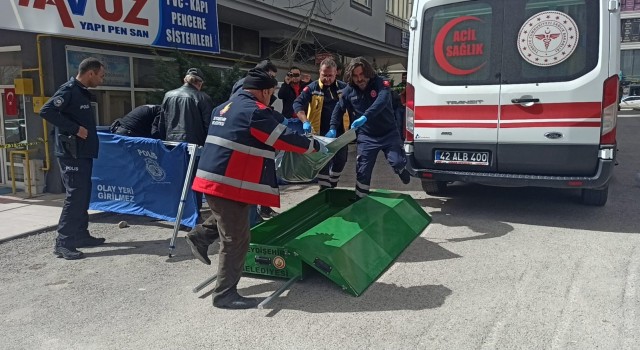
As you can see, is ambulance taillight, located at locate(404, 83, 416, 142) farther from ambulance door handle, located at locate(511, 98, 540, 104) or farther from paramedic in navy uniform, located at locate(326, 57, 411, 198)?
ambulance door handle, located at locate(511, 98, 540, 104)

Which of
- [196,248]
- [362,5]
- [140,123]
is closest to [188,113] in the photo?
[140,123]

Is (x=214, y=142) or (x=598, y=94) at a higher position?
(x=598, y=94)

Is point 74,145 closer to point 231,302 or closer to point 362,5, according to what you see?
point 231,302

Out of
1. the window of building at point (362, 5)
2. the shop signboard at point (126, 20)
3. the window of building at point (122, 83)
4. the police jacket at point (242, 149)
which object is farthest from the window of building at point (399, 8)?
the police jacket at point (242, 149)

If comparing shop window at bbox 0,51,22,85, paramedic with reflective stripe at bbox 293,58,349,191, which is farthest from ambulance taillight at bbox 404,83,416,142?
shop window at bbox 0,51,22,85

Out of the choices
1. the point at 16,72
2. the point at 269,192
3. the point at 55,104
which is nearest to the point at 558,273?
the point at 269,192

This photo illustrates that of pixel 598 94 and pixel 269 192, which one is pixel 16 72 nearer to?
pixel 269 192

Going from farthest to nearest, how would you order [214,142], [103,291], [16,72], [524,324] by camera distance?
[16,72] → [103,291] → [214,142] → [524,324]

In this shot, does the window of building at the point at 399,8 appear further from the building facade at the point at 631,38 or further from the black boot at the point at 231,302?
the building facade at the point at 631,38

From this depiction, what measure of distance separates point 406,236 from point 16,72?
23.0 feet

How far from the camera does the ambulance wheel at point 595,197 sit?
22.2ft

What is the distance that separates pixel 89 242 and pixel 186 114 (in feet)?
5.73

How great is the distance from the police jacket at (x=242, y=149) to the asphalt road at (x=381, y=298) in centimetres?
89

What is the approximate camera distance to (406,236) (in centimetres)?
534
